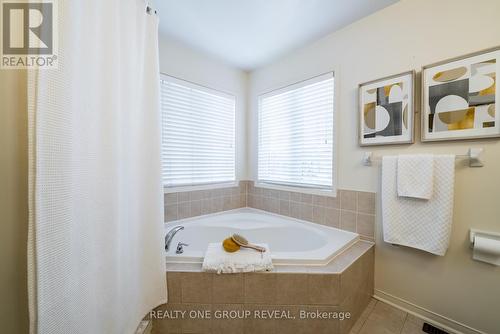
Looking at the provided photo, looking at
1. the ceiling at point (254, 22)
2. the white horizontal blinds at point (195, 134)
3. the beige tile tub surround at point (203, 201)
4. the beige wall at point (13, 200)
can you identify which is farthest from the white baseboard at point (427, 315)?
the ceiling at point (254, 22)

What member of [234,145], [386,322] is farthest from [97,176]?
[386,322]

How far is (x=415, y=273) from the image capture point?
4.79 ft

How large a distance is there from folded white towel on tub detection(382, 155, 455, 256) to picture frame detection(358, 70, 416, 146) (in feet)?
0.61

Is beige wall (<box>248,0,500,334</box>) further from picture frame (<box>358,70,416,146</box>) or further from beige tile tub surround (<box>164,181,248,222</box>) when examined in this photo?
beige tile tub surround (<box>164,181,248,222</box>)

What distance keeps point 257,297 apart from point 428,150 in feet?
5.10

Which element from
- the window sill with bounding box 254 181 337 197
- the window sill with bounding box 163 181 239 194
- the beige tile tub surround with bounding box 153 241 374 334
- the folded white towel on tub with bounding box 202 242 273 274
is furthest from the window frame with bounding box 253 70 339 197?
the folded white towel on tub with bounding box 202 242 273 274

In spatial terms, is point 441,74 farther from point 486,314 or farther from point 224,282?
point 224,282

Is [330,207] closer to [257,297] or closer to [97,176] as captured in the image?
[257,297]

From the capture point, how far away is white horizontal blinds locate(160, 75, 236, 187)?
199 centimetres

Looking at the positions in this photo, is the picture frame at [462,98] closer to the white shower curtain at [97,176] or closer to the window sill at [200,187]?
the white shower curtain at [97,176]

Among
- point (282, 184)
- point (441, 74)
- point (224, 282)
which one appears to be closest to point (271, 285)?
point (224, 282)

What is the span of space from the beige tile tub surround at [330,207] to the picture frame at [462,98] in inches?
26.8

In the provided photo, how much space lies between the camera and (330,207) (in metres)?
1.91

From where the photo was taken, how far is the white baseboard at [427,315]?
1271mm
